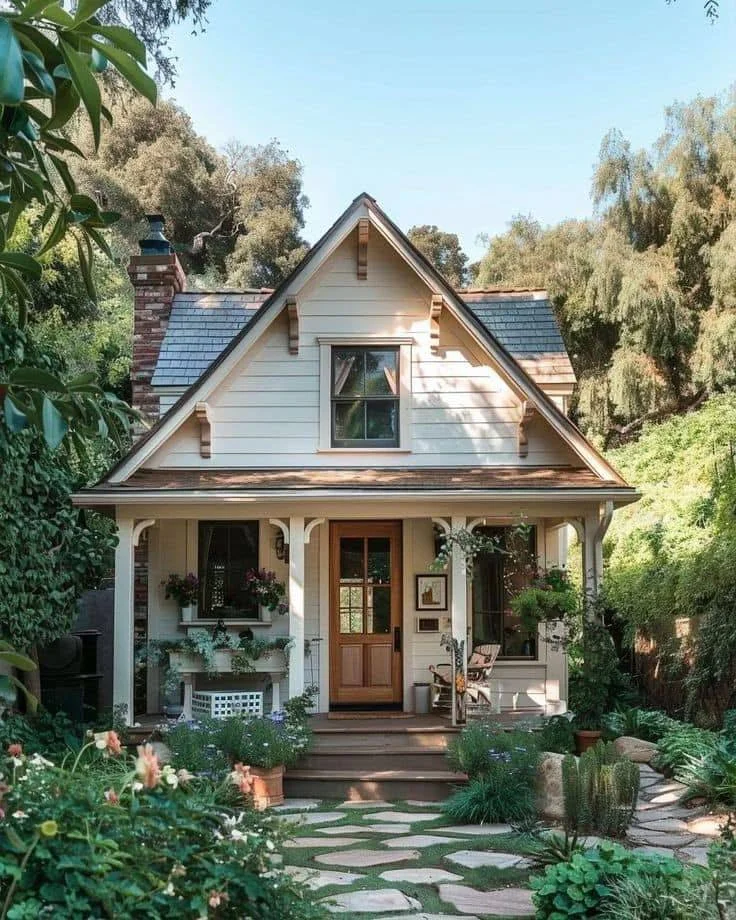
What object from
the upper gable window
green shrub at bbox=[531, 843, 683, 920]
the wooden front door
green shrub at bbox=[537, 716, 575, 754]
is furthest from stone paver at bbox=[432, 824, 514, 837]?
the upper gable window

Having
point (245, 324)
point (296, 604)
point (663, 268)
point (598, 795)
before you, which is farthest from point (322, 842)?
point (663, 268)

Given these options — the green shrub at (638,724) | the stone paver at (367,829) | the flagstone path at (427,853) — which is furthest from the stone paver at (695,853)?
the green shrub at (638,724)

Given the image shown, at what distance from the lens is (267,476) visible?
11.6 meters

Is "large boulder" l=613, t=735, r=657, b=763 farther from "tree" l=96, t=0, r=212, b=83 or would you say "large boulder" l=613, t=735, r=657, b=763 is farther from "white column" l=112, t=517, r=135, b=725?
"tree" l=96, t=0, r=212, b=83

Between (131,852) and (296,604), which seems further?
(296,604)

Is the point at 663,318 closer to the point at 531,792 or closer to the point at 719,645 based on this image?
the point at 719,645

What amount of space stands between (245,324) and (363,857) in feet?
25.4

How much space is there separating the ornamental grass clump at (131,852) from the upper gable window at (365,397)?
802cm

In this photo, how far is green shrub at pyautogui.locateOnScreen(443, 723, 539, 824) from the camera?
849 cm

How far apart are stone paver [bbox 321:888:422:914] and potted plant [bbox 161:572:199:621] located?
21.4 ft

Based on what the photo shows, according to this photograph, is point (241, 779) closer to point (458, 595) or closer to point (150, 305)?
point (458, 595)

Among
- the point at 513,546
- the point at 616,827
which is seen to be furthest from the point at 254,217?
the point at 616,827

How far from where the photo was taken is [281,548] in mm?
12562

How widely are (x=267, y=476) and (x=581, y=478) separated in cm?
348
